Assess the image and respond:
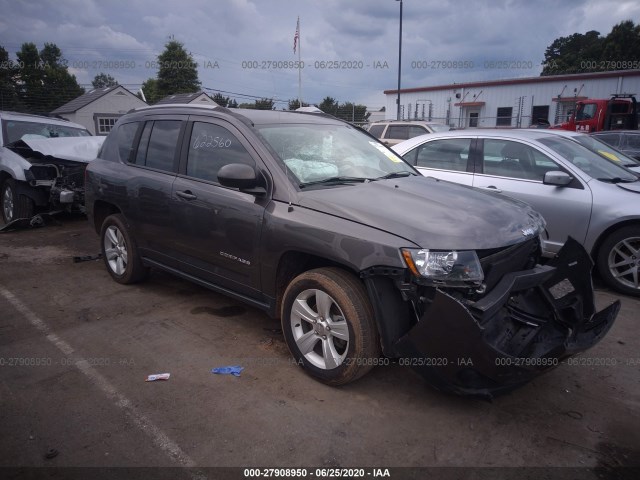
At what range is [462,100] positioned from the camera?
34375 mm

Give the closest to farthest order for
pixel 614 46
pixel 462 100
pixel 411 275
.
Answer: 1. pixel 411 275
2. pixel 462 100
3. pixel 614 46

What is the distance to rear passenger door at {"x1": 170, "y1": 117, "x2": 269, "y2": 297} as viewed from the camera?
11.3 ft

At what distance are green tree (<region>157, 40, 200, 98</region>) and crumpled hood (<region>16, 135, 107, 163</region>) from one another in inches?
1206

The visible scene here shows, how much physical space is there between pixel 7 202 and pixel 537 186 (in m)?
8.50

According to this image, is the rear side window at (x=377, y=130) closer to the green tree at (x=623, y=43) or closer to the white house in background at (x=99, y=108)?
the white house in background at (x=99, y=108)

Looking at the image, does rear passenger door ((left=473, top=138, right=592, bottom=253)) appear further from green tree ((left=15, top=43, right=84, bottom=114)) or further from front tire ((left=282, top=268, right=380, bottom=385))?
green tree ((left=15, top=43, right=84, bottom=114))

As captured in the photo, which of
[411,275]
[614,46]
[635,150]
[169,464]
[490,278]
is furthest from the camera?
[614,46]

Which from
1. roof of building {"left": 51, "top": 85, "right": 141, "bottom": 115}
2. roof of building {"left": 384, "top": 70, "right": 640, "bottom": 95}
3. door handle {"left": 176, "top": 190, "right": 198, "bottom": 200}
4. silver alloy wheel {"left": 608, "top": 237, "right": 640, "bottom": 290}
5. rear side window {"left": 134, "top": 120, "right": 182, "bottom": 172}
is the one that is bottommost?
silver alloy wheel {"left": 608, "top": 237, "right": 640, "bottom": 290}

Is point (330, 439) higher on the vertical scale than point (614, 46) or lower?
lower

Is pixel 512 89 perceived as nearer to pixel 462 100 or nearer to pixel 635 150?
pixel 462 100

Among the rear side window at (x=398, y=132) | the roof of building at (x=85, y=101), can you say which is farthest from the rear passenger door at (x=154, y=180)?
the roof of building at (x=85, y=101)

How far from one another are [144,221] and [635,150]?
12488 millimetres

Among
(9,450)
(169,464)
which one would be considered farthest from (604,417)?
(9,450)

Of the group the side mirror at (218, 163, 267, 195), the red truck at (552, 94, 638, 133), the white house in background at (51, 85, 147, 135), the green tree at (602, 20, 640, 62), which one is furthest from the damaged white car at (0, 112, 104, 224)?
the green tree at (602, 20, 640, 62)
